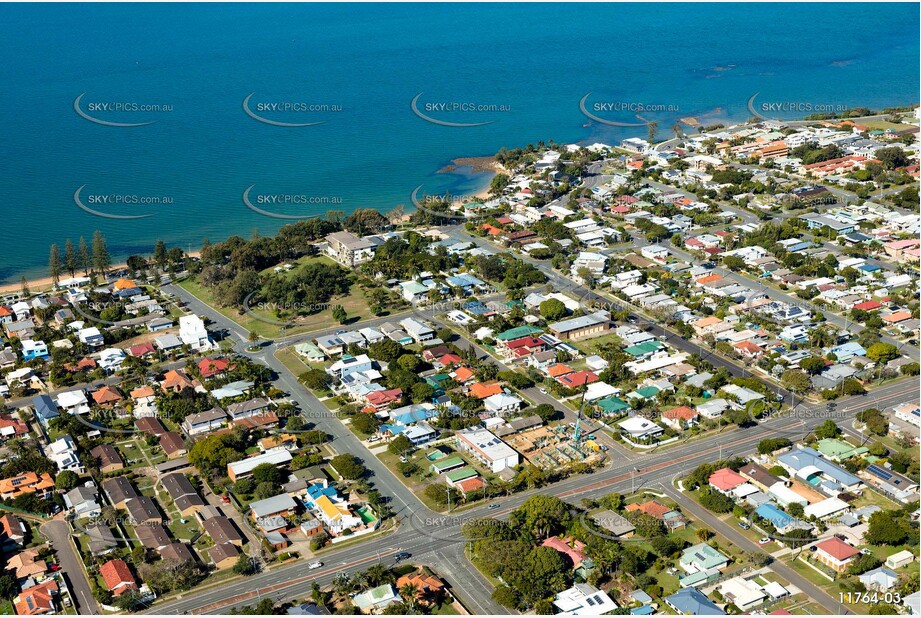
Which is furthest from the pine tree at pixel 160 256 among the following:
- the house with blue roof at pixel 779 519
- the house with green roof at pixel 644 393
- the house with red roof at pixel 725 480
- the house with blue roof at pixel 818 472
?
the house with blue roof at pixel 779 519

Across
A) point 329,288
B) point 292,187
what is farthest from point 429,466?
point 292,187

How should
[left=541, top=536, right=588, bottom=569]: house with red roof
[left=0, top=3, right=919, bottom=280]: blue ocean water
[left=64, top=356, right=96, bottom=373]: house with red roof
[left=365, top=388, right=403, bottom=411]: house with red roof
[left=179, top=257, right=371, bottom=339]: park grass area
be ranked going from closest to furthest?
[left=541, top=536, right=588, bottom=569]: house with red roof → [left=365, top=388, right=403, bottom=411]: house with red roof → [left=64, top=356, right=96, bottom=373]: house with red roof → [left=179, top=257, right=371, bottom=339]: park grass area → [left=0, top=3, right=919, bottom=280]: blue ocean water

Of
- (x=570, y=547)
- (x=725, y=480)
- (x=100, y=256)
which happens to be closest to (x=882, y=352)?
(x=725, y=480)

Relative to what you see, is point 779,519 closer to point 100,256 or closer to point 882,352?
point 882,352

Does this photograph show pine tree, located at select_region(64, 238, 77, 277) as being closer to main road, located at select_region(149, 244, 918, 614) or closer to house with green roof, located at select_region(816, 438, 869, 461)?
main road, located at select_region(149, 244, 918, 614)

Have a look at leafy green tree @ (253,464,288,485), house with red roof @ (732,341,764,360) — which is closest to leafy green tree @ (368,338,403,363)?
leafy green tree @ (253,464,288,485)

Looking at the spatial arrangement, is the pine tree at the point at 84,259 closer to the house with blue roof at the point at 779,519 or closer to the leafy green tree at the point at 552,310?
the leafy green tree at the point at 552,310
